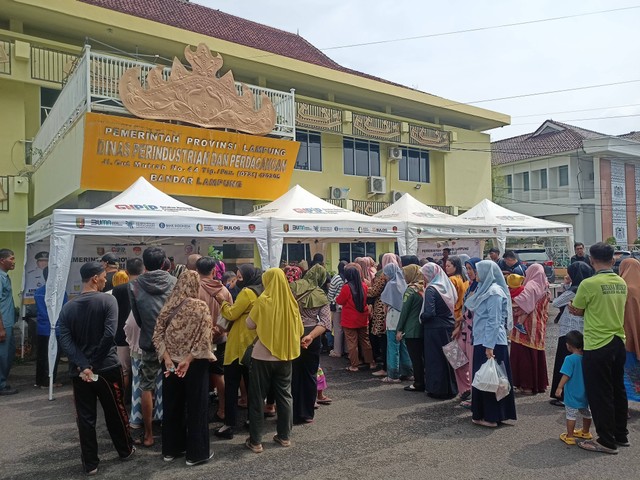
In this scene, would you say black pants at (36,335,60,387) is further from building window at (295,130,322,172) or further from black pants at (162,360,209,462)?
building window at (295,130,322,172)

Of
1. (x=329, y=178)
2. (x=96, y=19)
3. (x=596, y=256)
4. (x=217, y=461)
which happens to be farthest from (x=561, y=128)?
(x=217, y=461)

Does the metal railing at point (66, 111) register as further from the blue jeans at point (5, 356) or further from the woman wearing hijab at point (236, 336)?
the woman wearing hijab at point (236, 336)

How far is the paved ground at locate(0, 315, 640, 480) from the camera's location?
13.9 feet

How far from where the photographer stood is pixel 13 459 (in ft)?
15.2

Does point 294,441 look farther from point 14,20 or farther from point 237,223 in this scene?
point 14,20

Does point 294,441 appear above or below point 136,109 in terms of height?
below

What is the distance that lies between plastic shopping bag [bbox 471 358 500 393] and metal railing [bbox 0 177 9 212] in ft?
36.4

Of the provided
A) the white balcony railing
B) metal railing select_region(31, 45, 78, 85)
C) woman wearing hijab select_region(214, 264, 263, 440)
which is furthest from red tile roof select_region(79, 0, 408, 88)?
woman wearing hijab select_region(214, 264, 263, 440)

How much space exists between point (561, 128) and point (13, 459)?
35.6 meters

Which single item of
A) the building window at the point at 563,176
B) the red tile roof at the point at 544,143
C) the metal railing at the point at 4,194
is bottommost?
the metal railing at the point at 4,194

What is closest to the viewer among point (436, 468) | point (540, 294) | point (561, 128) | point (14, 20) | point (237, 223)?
point (436, 468)

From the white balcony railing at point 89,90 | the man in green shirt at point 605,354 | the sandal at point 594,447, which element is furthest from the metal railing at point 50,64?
the sandal at point 594,447

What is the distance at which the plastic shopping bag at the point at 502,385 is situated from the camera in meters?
5.07

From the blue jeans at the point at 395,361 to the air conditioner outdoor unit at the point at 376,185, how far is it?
12.2 metres
